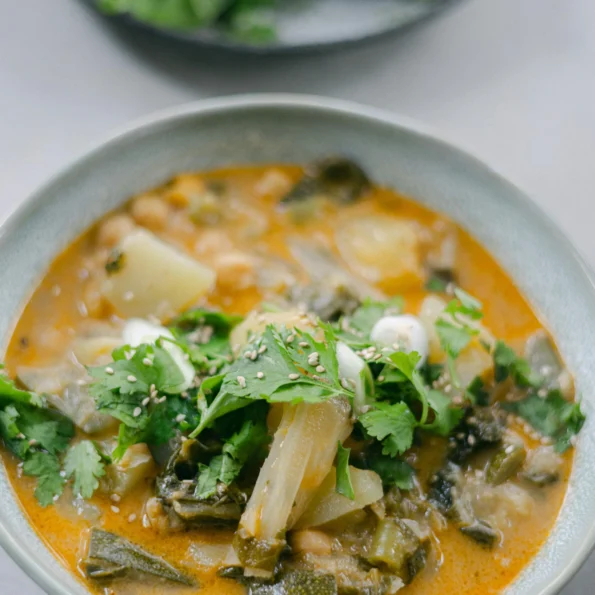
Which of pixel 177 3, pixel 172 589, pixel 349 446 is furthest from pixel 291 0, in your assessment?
pixel 172 589

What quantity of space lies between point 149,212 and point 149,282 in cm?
41

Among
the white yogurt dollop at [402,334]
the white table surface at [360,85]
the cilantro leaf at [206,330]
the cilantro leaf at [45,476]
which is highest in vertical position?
the white table surface at [360,85]

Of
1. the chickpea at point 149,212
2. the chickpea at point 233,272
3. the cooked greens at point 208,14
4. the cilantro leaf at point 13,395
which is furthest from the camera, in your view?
the cooked greens at point 208,14

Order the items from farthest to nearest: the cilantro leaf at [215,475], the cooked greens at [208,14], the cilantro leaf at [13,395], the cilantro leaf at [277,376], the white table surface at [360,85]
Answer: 1. the white table surface at [360,85]
2. the cooked greens at [208,14]
3. the cilantro leaf at [13,395]
4. the cilantro leaf at [215,475]
5. the cilantro leaf at [277,376]

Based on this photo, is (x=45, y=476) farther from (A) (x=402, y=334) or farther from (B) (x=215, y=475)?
(A) (x=402, y=334)

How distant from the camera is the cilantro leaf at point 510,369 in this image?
341 centimetres

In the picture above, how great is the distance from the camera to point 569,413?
330 centimetres

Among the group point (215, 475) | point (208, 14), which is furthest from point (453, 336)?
point (208, 14)

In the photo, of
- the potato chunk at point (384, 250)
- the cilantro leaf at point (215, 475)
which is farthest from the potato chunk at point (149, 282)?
the cilantro leaf at point (215, 475)

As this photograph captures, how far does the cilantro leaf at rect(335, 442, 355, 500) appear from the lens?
9.28 ft

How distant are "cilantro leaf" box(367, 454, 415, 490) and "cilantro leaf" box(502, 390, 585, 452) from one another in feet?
1.95

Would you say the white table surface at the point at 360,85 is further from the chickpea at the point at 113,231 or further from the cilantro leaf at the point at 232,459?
the cilantro leaf at the point at 232,459

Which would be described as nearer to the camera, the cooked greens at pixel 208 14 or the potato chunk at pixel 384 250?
the potato chunk at pixel 384 250

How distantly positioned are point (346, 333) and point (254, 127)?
1.17 metres
